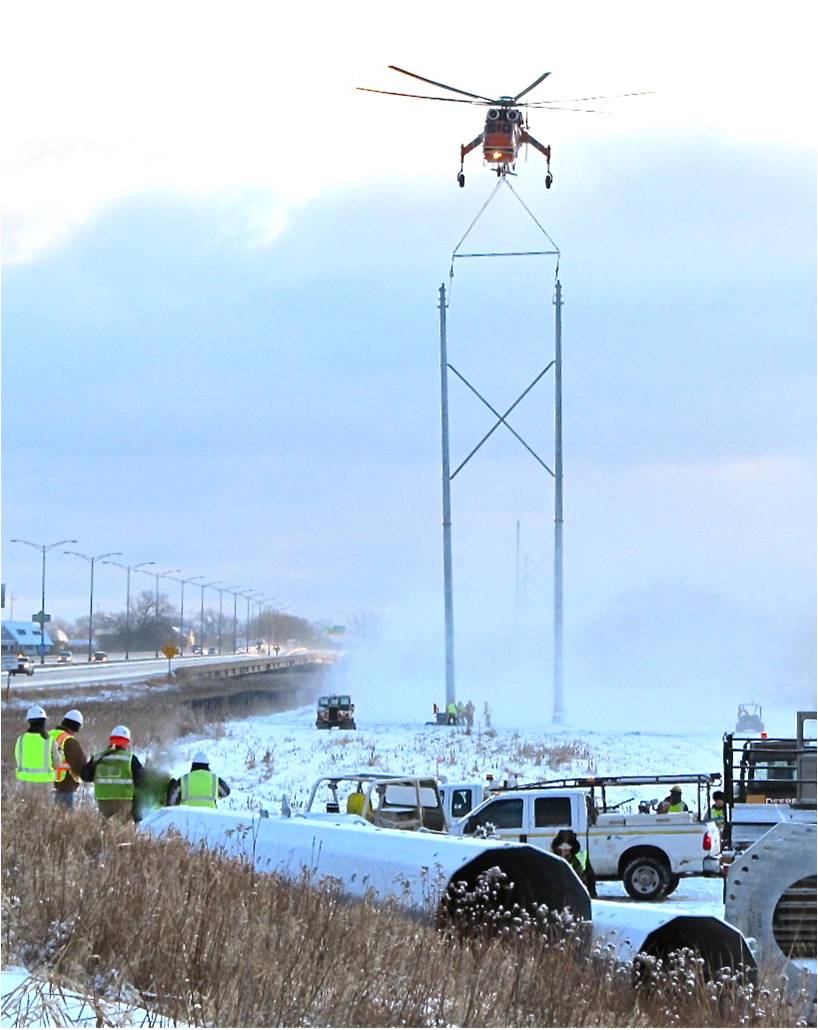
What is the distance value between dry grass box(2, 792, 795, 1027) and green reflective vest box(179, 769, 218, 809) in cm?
602

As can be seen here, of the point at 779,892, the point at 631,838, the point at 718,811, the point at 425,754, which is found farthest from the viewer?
the point at 425,754

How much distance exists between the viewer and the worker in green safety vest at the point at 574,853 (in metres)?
21.7

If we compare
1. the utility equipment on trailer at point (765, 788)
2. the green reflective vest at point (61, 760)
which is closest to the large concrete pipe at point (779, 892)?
the utility equipment on trailer at point (765, 788)

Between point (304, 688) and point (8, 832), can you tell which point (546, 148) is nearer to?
point (8, 832)

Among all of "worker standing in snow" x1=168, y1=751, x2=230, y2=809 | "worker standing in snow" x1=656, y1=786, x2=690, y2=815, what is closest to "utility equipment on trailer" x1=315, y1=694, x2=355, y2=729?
"worker standing in snow" x1=656, y1=786, x2=690, y2=815

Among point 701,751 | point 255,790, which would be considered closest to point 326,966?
point 255,790

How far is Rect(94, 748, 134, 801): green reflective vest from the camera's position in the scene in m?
16.9

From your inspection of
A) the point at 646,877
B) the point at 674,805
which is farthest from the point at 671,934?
the point at 674,805

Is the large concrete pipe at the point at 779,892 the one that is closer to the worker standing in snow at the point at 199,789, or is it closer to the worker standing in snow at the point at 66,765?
the worker standing in snow at the point at 199,789

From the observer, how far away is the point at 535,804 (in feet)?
74.5

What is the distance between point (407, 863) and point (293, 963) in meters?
4.06

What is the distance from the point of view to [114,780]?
1698cm

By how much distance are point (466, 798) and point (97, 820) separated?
405 inches

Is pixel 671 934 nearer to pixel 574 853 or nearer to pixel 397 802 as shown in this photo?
pixel 397 802
